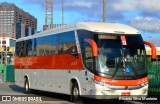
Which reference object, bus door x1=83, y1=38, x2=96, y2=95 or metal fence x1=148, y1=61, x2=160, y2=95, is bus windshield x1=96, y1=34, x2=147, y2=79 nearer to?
bus door x1=83, y1=38, x2=96, y2=95

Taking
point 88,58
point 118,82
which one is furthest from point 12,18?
point 118,82

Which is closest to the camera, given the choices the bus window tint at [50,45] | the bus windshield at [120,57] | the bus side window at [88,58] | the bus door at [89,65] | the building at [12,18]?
the bus windshield at [120,57]

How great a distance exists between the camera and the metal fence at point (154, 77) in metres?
18.1

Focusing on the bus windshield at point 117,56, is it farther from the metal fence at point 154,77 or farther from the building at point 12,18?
the building at point 12,18

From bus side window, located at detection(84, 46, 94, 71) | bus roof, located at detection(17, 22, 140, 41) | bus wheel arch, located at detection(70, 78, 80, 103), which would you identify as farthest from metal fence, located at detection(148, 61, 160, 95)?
bus side window, located at detection(84, 46, 94, 71)

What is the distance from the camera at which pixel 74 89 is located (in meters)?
16.2

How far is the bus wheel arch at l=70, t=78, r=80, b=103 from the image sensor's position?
15.8 m

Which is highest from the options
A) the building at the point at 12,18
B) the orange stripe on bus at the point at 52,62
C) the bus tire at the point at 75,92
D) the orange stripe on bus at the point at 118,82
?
the building at the point at 12,18

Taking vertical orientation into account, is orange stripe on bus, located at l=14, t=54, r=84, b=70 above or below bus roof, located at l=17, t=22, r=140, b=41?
below

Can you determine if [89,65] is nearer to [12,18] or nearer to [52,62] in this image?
[52,62]

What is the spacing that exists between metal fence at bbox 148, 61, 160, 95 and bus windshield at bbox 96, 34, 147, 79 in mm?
3254

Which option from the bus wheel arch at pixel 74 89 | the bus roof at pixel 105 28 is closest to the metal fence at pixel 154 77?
the bus roof at pixel 105 28

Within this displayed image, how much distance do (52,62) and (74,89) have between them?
2921 mm

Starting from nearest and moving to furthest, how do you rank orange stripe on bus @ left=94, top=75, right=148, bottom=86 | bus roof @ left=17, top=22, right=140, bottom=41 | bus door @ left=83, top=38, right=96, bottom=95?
1. orange stripe on bus @ left=94, top=75, right=148, bottom=86
2. bus door @ left=83, top=38, right=96, bottom=95
3. bus roof @ left=17, top=22, right=140, bottom=41
